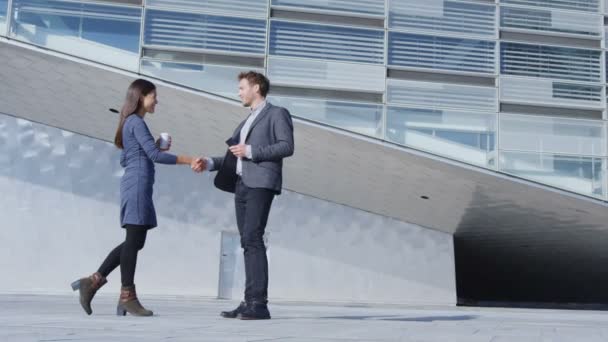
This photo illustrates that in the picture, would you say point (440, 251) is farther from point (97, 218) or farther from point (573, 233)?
point (97, 218)

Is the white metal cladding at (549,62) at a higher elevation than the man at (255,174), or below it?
higher

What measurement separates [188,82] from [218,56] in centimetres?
93

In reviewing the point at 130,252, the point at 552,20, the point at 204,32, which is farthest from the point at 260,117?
the point at 552,20

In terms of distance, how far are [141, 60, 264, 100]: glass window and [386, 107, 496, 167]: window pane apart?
242 centimetres

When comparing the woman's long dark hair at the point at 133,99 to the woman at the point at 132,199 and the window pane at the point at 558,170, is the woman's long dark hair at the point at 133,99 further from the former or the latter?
the window pane at the point at 558,170

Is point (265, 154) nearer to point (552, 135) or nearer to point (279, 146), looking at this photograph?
point (279, 146)

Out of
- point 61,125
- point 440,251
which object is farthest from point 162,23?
point 440,251

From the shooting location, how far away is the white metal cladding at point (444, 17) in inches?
480

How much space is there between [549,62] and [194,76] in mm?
6046

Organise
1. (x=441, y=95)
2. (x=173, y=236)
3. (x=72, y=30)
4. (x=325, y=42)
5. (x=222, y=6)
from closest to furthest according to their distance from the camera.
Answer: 1. (x=72, y=30)
2. (x=441, y=95)
3. (x=222, y=6)
4. (x=325, y=42)
5. (x=173, y=236)

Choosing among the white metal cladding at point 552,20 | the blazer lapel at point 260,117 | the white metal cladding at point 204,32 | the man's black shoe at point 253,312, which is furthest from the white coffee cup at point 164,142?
the white metal cladding at point 552,20

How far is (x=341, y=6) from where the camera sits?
1227 cm

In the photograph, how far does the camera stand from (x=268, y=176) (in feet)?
15.1

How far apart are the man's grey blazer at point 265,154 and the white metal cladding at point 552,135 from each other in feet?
22.9
